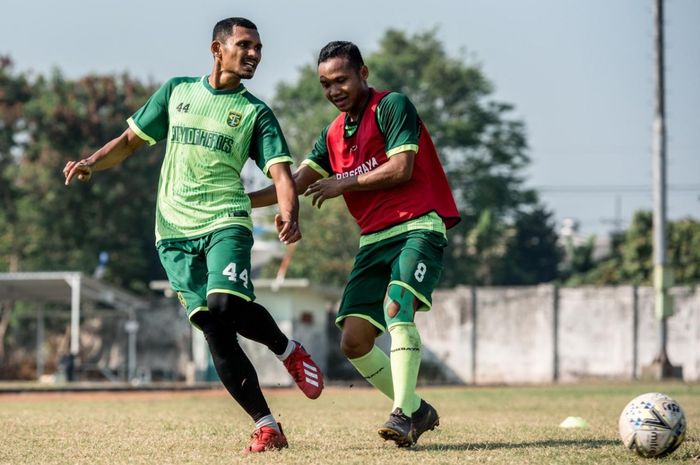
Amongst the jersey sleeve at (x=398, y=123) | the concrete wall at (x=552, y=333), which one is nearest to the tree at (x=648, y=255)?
the concrete wall at (x=552, y=333)

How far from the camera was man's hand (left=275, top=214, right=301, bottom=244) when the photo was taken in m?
6.96

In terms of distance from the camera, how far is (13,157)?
153 ft

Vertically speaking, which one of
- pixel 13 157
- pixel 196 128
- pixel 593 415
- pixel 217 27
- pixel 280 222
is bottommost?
pixel 593 415

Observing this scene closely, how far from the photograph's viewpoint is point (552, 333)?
35.5 m

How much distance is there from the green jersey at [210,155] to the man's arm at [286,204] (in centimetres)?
→ 7

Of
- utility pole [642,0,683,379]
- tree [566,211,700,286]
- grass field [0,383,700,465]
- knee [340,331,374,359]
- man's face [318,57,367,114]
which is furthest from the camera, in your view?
tree [566,211,700,286]

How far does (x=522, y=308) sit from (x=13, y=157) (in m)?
21.6

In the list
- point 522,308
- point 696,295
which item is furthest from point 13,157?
point 696,295

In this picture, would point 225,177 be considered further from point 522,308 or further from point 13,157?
point 13,157

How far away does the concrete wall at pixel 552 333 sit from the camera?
34406mm

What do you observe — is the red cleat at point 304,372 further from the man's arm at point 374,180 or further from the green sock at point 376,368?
the man's arm at point 374,180

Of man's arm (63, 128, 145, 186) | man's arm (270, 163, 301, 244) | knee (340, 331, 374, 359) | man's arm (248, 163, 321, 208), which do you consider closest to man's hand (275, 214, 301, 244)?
man's arm (270, 163, 301, 244)

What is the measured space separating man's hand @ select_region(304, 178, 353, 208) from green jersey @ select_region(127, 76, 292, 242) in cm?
29

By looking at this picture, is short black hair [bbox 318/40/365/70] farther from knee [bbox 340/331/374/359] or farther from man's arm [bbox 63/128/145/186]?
knee [bbox 340/331/374/359]
